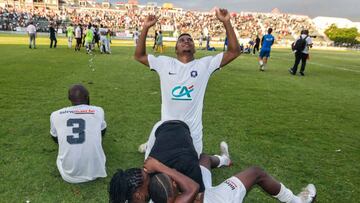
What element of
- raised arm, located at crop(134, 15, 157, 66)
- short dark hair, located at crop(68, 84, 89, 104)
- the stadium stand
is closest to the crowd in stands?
the stadium stand

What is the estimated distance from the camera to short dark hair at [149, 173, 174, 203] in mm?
2660

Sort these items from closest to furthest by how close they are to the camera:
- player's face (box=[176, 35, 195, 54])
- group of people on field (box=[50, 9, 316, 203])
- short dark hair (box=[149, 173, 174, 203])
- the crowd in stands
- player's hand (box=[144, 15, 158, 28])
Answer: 1. short dark hair (box=[149, 173, 174, 203])
2. group of people on field (box=[50, 9, 316, 203])
3. player's face (box=[176, 35, 195, 54])
4. player's hand (box=[144, 15, 158, 28])
5. the crowd in stands

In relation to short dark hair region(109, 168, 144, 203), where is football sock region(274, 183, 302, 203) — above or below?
below

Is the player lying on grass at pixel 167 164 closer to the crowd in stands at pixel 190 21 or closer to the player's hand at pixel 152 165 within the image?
the player's hand at pixel 152 165

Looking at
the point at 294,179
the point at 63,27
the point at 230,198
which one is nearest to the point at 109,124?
the point at 294,179

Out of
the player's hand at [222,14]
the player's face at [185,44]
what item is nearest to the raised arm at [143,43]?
the player's face at [185,44]

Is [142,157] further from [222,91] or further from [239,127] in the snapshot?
[222,91]

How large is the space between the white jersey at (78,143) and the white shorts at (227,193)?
204 cm

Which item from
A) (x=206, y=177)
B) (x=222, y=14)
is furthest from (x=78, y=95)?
(x=222, y=14)

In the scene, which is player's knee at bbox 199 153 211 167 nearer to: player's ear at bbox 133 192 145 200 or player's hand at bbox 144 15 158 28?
player's ear at bbox 133 192 145 200

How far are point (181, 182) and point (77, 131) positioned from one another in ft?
7.31

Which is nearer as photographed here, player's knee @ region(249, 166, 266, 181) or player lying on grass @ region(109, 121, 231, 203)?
player lying on grass @ region(109, 121, 231, 203)

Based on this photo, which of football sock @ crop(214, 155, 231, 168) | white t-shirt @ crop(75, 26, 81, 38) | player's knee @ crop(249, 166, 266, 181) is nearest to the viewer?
player's knee @ crop(249, 166, 266, 181)

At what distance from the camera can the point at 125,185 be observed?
2.74 meters
